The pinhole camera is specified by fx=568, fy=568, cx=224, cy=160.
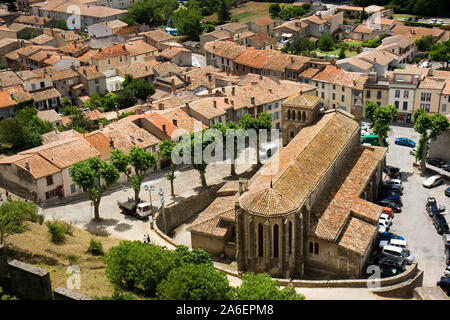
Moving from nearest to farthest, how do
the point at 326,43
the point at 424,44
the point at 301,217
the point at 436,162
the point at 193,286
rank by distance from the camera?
1. the point at 193,286
2. the point at 301,217
3. the point at 436,162
4. the point at 424,44
5. the point at 326,43

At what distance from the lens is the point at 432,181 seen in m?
67.2

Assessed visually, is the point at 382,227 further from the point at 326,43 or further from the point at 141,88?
the point at 326,43

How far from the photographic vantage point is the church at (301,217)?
47.6m

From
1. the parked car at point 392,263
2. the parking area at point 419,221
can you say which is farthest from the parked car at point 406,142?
the parked car at point 392,263

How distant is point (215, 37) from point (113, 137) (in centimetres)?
6491

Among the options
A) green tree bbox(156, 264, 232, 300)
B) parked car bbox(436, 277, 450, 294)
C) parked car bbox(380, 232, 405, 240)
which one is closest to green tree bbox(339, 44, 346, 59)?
parked car bbox(380, 232, 405, 240)

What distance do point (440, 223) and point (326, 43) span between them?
79517mm

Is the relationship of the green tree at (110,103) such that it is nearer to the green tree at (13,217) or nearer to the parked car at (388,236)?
the green tree at (13,217)

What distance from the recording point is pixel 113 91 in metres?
108

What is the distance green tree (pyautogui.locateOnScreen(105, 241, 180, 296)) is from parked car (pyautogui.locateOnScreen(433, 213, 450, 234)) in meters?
30.2

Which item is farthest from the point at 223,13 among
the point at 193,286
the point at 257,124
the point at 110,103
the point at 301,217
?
the point at 193,286

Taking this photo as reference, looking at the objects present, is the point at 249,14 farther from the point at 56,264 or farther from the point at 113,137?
the point at 56,264
